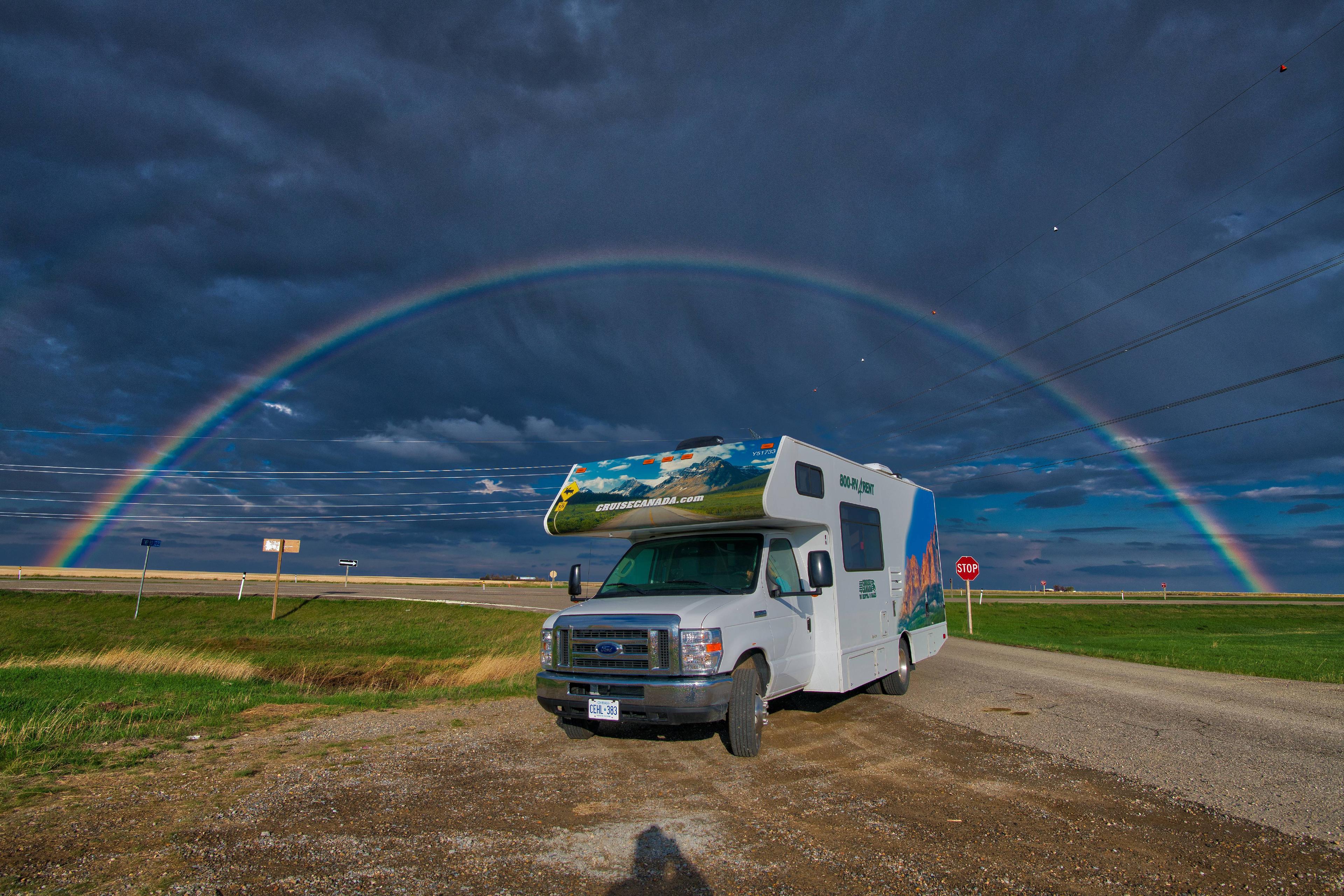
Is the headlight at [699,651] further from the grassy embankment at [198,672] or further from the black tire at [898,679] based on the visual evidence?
the grassy embankment at [198,672]

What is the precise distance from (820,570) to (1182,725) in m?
5.39

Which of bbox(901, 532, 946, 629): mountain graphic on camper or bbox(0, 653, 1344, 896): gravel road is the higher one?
bbox(901, 532, 946, 629): mountain graphic on camper

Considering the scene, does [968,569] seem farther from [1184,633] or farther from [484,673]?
[484,673]

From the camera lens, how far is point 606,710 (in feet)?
22.6

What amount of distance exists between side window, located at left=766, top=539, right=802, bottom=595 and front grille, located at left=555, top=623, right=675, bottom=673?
5.41ft

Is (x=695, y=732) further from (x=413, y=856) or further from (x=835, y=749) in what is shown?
(x=413, y=856)

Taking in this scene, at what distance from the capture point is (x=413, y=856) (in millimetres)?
4555

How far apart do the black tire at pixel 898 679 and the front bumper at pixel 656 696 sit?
5053mm

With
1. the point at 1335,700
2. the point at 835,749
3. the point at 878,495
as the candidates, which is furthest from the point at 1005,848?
the point at 1335,700

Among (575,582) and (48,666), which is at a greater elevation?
(575,582)

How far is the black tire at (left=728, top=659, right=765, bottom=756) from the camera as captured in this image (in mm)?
6980

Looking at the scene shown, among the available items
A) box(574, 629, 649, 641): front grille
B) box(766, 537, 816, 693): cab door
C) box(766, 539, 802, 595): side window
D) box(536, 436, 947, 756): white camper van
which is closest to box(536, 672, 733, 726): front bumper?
box(536, 436, 947, 756): white camper van

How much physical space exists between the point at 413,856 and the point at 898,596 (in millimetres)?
8551

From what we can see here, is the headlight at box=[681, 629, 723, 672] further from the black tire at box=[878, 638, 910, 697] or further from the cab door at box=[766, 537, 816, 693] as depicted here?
the black tire at box=[878, 638, 910, 697]
